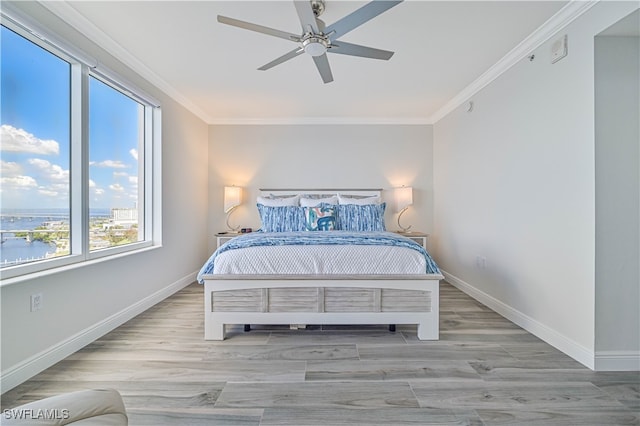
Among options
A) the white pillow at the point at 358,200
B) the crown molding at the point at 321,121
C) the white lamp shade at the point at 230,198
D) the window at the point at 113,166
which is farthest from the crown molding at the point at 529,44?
the window at the point at 113,166

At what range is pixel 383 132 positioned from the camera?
4.59m

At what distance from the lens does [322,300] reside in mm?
2412

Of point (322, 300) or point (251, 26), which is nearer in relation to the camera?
point (251, 26)

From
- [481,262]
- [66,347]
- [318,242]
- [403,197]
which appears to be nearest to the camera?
[66,347]

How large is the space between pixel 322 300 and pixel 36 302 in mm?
1930

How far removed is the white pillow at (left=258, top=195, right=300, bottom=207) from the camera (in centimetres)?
407

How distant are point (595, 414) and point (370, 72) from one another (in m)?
3.09

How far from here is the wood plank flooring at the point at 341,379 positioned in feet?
5.06

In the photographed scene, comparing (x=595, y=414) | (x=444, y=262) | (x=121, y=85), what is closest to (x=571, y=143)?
(x=595, y=414)

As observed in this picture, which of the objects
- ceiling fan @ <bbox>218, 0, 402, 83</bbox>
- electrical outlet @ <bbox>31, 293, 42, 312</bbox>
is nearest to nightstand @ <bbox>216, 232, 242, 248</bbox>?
electrical outlet @ <bbox>31, 293, 42, 312</bbox>

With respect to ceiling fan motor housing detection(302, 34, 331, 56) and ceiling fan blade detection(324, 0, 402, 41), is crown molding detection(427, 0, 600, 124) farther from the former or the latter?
ceiling fan motor housing detection(302, 34, 331, 56)

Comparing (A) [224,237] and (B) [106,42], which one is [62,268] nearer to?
(B) [106,42]

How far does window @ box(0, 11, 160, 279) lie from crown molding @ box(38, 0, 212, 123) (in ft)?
0.78

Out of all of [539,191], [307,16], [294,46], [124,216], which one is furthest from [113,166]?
[539,191]
